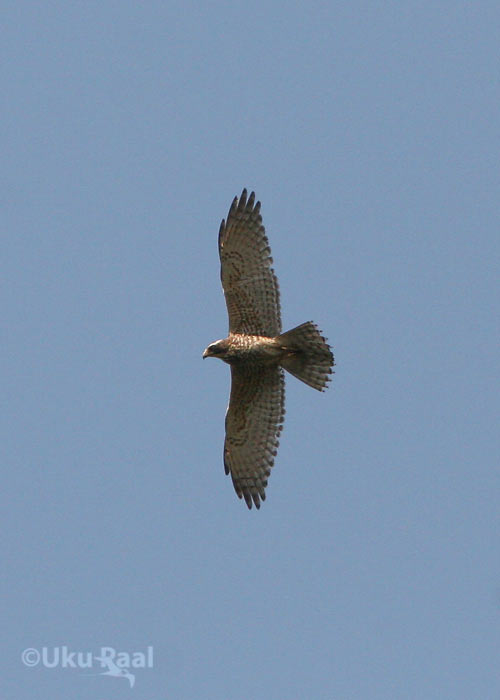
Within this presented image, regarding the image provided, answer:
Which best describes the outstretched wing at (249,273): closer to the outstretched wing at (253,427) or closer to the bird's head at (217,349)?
the bird's head at (217,349)

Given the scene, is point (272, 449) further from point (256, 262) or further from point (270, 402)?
point (256, 262)

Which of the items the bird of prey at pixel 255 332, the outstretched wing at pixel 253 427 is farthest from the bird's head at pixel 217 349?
the outstretched wing at pixel 253 427

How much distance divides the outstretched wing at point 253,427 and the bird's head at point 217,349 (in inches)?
13.2

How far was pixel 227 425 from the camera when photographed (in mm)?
19391

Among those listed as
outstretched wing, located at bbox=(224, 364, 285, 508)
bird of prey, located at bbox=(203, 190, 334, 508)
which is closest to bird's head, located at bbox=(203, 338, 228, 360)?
bird of prey, located at bbox=(203, 190, 334, 508)

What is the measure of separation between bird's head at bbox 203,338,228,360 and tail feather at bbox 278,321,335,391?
2.38 ft

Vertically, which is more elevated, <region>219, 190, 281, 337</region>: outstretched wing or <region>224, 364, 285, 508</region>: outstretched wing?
<region>219, 190, 281, 337</region>: outstretched wing

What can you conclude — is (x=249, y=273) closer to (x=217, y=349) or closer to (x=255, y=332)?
(x=255, y=332)

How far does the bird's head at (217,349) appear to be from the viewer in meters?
18.8

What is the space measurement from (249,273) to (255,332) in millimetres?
754

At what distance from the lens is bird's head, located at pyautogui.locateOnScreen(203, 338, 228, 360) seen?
61.6 ft

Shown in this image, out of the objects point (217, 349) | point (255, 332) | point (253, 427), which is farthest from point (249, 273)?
point (253, 427)

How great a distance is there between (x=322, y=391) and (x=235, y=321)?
4.70 ft

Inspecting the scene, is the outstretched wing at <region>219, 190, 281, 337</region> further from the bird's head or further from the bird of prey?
the bird's head
